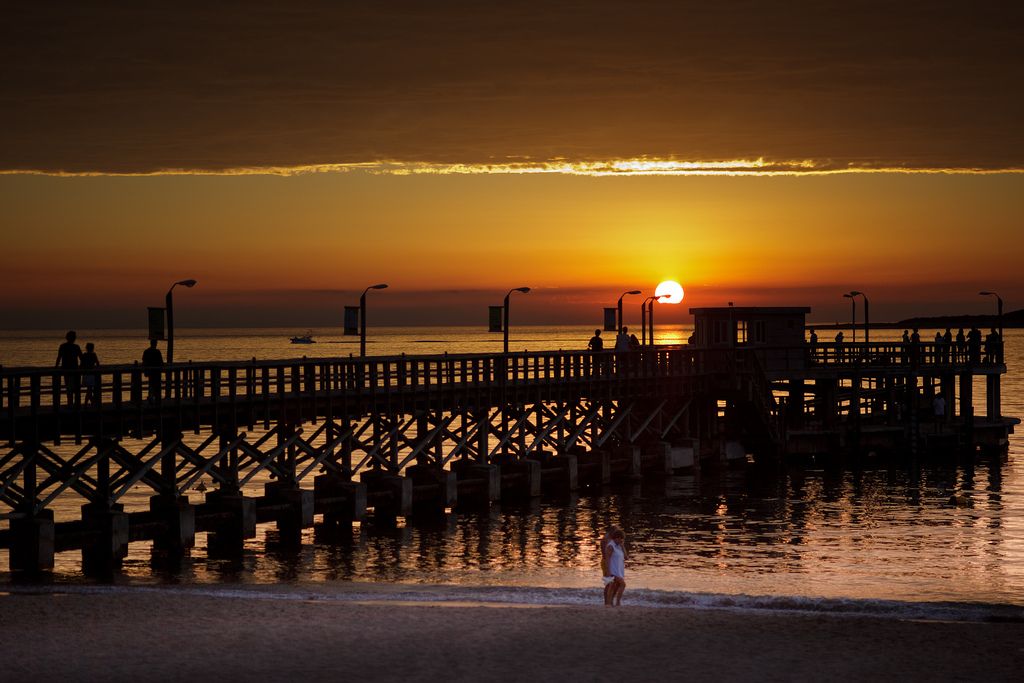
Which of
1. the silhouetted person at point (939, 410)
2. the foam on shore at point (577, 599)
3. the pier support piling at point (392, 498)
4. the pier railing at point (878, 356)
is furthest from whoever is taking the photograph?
the silhouetted person at point (939, 410)

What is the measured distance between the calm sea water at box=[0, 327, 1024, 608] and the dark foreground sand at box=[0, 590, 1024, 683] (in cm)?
399

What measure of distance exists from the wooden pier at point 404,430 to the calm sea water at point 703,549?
3.86 ft

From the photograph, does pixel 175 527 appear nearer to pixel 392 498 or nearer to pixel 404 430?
pixel 392 498

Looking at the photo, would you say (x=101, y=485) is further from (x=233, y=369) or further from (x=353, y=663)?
(x=353, y=663)

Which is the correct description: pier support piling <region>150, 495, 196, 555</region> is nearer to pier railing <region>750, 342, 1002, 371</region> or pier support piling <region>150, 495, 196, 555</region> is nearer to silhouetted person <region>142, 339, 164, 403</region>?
silhouetted person <region>142, 339, 164, 403</region>

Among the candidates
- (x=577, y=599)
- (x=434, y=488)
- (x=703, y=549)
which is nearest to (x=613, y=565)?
(x=577, y=599)

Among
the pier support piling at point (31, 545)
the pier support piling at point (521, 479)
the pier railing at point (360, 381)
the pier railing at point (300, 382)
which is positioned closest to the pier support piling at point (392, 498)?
the pier railing at point (360, 381)

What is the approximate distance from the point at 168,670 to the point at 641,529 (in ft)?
78.1

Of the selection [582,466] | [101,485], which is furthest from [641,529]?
[101,485]

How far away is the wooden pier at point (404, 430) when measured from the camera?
112 ft

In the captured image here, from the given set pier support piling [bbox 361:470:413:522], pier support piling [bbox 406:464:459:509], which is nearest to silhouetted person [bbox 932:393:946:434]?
pier support piling [bbox 406:464:459:509]

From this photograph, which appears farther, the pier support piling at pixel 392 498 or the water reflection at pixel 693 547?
the pier support piling at pixel 392 498

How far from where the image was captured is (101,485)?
3503 centimetres

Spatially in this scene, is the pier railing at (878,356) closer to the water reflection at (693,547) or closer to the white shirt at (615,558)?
the water reflection at (693,547)
